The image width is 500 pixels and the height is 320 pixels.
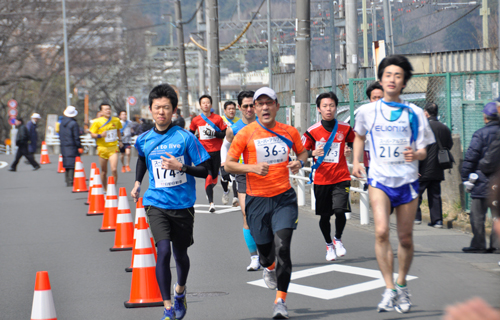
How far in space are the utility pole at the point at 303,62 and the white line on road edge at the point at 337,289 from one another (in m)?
7.81

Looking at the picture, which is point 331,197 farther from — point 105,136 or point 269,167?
point 105,136

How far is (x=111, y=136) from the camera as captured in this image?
611 inches

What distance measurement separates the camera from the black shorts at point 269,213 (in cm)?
613

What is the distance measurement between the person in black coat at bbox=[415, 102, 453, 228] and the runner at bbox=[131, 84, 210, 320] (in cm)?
553

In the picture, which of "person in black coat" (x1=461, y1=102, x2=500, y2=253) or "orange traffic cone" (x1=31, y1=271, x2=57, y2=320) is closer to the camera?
"orange traffic cone" (x1=31, y1=271, x2=57, y2=320)

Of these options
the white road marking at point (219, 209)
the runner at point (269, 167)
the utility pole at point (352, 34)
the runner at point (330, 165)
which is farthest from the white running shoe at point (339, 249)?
the utility pole at point (352, 34)

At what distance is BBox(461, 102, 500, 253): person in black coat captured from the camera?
8.52 m

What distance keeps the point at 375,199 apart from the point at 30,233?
23.4 ft

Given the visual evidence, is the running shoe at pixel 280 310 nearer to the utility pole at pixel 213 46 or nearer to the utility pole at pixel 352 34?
the utility pole at pixel 352 34

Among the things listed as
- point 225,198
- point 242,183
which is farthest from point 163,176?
point 225,198

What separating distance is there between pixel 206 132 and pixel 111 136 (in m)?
3.79

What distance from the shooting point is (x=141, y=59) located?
60500mm

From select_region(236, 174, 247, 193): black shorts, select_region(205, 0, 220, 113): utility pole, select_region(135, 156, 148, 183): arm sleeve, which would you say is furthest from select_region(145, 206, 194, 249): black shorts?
select_region(205, 0, 220, 113): utility pole

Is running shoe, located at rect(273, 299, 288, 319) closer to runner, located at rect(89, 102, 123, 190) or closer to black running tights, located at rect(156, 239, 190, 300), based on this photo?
black running tights, located at rect(156, 239, 190, 300)
